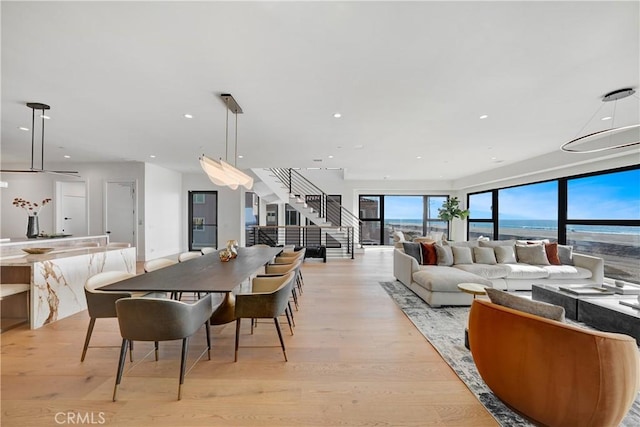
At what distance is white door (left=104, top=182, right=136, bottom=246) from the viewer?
7258 mm

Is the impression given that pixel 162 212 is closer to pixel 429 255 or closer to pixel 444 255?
pixel 429 255

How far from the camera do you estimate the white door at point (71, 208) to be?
7160 mm

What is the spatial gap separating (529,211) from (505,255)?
361 cm

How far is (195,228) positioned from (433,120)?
8414mm

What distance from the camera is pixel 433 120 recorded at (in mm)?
3990

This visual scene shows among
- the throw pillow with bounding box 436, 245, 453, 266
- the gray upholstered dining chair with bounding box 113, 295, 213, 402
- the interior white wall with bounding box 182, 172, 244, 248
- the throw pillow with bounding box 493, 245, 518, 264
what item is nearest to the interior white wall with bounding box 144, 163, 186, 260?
the interior white wall with bounding box 182, 172, 244, 248

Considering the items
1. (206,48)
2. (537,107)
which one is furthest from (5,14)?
(537,107)

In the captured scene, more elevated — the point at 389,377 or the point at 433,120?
the point at 433,120

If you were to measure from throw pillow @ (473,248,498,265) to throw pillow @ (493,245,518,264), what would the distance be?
0.08 metres

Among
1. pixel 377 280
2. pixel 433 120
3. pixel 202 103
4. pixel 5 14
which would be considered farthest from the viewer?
pixel 377 280

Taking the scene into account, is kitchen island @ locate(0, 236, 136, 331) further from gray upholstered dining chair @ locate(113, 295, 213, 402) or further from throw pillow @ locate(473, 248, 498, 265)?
throw pillow @ locate(473, 248, 498, 265)

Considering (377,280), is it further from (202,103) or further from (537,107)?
(202,103)

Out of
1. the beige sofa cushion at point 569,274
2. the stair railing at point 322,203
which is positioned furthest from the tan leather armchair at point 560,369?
the stair railing at point 322,203

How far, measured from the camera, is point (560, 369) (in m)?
1.54
